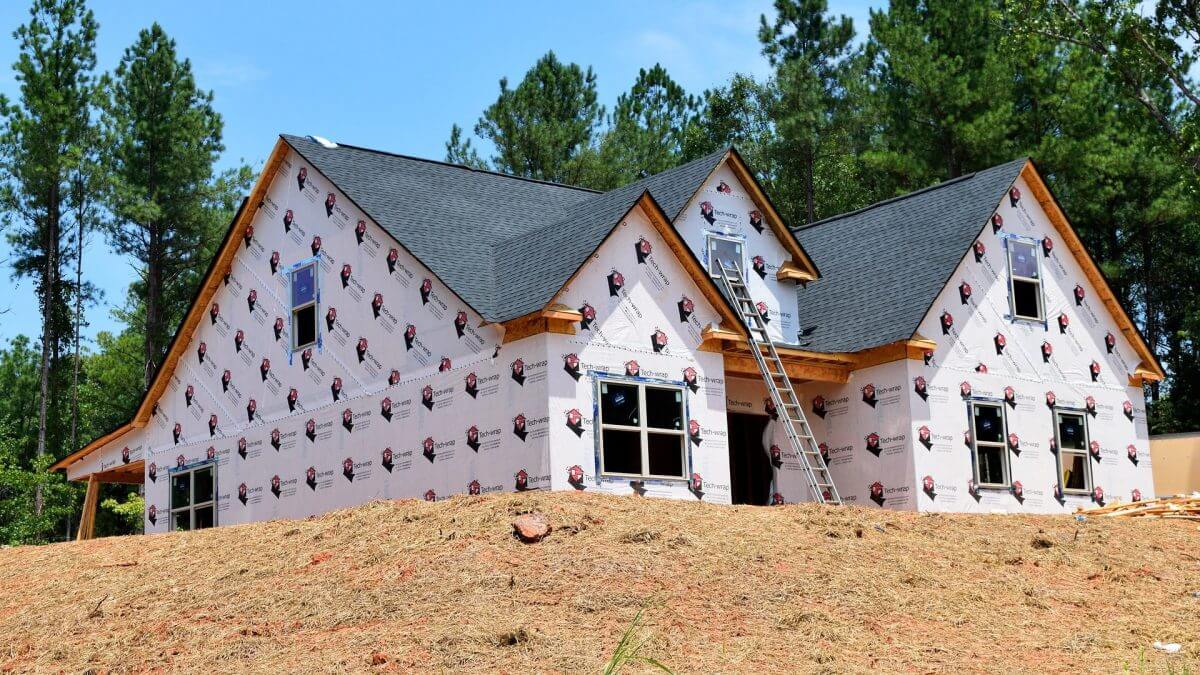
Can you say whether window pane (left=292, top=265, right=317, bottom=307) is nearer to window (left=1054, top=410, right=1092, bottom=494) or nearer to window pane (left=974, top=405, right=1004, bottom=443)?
window pane (left=974, top=405, right=1004, bottom=443)

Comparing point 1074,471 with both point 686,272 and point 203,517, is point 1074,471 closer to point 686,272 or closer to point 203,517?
point 686,272

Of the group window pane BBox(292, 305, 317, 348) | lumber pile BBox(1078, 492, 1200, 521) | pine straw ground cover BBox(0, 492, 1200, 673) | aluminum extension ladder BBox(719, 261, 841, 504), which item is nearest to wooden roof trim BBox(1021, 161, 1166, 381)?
lumber pile BBox(1078, 492, 1200, 521)

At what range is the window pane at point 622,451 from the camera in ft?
62.4

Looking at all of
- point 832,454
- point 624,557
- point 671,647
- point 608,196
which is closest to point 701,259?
point 608,196

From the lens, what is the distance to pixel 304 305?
75.7 feet

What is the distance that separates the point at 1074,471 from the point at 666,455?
8.77 metres

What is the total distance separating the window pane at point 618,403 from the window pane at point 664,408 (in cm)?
24

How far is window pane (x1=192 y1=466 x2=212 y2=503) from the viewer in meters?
24.7

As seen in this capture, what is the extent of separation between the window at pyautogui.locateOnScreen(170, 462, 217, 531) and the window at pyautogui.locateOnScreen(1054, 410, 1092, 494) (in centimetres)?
1486

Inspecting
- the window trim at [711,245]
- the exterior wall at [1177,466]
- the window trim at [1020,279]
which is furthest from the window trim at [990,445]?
the exterior wall at [1177,466]

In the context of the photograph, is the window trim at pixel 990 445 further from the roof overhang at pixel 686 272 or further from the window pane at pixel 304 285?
the window pane at pixel 304 285

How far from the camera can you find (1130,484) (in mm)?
24906

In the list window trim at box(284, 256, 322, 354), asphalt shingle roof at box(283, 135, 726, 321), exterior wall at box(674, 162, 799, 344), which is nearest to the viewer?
asphalt shingle roof at box(283, 135, 726, 321)

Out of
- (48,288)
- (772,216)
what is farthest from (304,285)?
(48,288)
